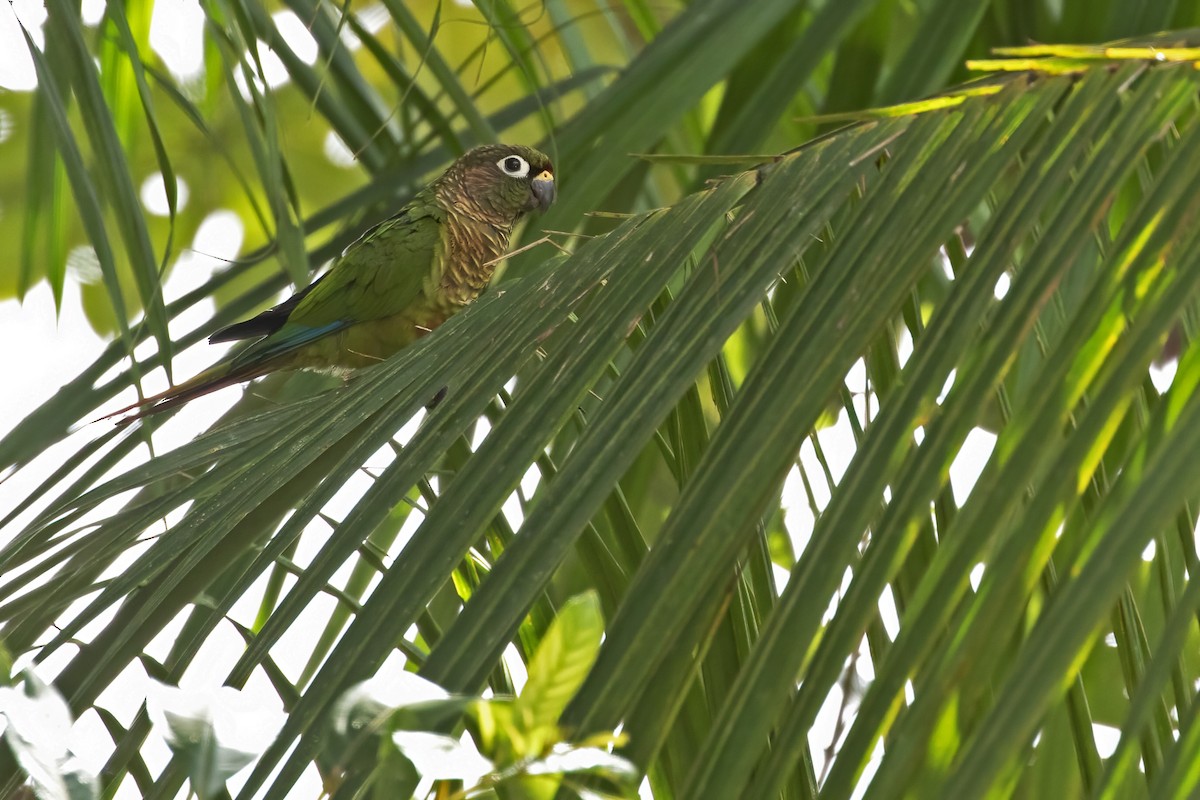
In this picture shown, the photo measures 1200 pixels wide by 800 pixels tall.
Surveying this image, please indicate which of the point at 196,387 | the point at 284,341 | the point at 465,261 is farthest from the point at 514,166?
the point at 196,387

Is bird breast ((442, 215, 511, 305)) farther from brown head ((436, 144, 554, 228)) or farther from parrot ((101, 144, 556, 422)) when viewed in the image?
brown head ((436, 144, 554, 228))

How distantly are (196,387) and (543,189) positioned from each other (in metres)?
0.84

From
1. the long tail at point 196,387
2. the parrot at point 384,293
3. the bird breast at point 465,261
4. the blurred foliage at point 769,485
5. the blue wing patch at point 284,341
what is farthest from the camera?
the bird breast at point 465,261

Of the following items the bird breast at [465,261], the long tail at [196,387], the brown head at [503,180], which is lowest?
the long tail at [196,387]

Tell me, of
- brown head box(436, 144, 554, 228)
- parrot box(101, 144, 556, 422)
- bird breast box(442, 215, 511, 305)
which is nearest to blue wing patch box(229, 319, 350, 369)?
parrot box(101, 144, 556, 422)

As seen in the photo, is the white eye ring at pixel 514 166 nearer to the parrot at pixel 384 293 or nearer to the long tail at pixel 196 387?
the parrot at pixel 384 293

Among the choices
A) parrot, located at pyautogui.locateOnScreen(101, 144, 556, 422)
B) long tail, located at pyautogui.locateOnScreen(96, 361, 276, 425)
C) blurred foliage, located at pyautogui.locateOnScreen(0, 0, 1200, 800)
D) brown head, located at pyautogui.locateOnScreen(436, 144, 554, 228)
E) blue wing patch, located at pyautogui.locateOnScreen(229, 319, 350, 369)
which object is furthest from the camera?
brown head, located at pyautogui.locateOnScreen(436, 144, 554, 228)

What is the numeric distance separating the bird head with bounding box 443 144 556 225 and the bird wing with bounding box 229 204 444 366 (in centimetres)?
21

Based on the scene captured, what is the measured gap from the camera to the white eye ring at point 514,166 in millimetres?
2102

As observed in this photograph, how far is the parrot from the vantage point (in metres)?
1.71

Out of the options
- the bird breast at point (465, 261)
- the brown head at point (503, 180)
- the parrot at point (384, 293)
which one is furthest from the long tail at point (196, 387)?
the brown head at point (503, 180)

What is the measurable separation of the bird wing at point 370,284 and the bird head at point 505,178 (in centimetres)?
21

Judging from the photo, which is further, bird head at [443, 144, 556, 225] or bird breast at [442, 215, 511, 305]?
bird head at [443, 144, 556, 225]

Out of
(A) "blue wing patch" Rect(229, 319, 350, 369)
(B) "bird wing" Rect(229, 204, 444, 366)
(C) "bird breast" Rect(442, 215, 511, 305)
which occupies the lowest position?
(A) "blue wing patch" Rect(229, 319, 350, 369)
